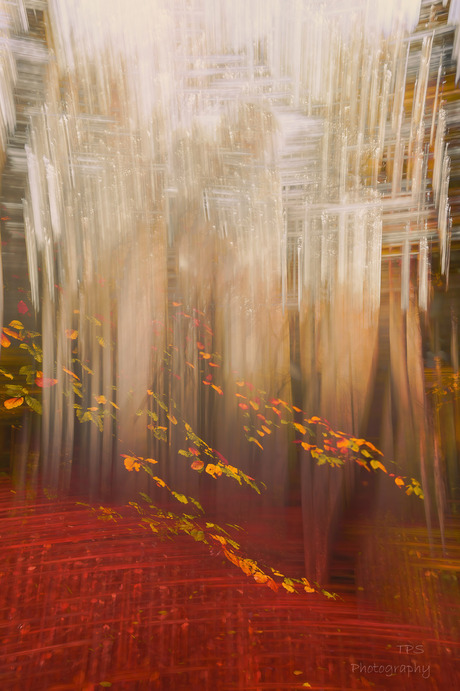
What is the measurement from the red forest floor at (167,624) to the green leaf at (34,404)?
20cm

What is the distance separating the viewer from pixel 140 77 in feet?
3.99

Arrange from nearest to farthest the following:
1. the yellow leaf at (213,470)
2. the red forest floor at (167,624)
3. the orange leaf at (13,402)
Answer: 1. the red forest floor at (167,624)
2. the orange leaf at (13,402)
3. the yellow leaf at (213,470)

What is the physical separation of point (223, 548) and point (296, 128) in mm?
1241

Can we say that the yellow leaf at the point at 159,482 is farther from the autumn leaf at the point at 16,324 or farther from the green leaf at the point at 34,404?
the autumn leaf at the point at 16,324

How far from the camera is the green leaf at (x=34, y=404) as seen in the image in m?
1.10

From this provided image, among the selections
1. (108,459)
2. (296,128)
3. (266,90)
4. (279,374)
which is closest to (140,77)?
(266,90)

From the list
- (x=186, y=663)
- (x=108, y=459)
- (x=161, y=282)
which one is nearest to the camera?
(x=186, y=663)

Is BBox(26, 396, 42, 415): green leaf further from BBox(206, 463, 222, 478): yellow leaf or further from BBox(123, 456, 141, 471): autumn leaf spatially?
BBox(206, 463, 222, 478): yellow leaf

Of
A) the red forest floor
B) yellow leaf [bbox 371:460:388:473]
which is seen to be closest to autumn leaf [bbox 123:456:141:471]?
the red forest floor

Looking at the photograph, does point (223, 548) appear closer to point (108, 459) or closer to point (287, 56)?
point (108, 459)

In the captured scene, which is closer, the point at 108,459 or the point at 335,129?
the point at 108,459

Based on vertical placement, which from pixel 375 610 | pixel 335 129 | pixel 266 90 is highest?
pixel 266 90

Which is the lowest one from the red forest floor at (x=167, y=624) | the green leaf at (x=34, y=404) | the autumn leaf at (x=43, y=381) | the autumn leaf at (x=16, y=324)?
the red forest floor at (x=167, y=624)

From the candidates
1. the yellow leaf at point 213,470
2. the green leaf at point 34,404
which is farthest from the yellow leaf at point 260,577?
the green leaf at point 34,404
